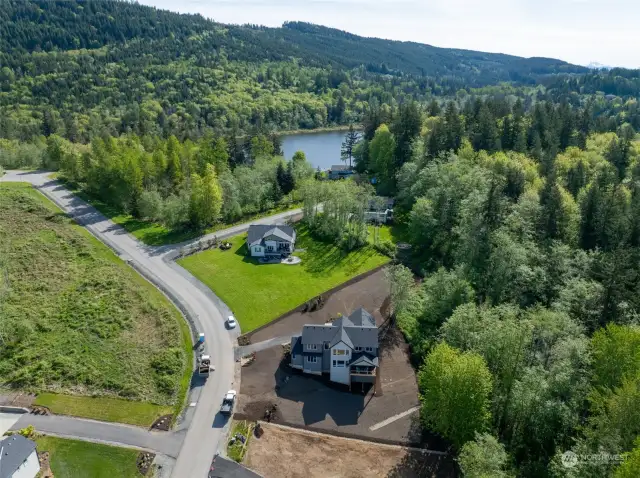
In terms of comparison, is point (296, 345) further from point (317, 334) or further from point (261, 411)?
point (261, 411)

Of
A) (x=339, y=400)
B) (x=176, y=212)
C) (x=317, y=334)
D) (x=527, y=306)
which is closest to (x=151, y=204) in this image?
(x=176, y=212)

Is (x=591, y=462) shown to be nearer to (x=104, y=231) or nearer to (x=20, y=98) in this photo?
(x=104, y=231)

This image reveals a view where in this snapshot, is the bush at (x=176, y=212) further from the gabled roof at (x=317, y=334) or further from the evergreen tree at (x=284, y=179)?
the gabled roof at (x=317, y=334)

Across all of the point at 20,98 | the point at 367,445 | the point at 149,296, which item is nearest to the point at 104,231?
the point at 149,296

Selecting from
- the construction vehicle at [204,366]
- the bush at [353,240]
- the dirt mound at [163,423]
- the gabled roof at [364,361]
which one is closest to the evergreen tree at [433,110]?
the bush at [353,240]

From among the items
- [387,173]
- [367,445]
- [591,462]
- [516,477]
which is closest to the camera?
[591,462]

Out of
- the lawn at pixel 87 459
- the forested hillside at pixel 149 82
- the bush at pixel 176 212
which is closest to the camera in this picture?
the lawn at pixel 87 459
